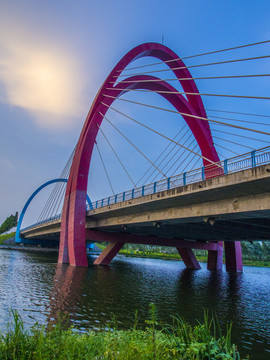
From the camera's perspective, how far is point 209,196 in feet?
61.6

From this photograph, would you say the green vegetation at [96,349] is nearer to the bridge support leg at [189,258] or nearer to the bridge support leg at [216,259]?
the bridge support leg at [189,258]

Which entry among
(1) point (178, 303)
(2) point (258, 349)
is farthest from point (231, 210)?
(2) point (258, 349)

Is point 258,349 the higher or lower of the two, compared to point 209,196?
lower

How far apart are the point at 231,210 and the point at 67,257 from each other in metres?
25.1

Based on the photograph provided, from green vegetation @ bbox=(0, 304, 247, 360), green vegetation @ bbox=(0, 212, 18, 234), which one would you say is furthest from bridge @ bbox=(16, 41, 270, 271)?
green vegetation @ bbox=(0, 212, 18, 234)

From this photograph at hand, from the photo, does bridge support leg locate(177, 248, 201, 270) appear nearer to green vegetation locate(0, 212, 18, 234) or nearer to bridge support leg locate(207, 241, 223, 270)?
bridge support leg locate(207, 241, 223, 270)

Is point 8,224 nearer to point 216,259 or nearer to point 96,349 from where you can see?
point 216,259

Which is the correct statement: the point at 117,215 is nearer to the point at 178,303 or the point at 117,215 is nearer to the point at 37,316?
the point at 178,303

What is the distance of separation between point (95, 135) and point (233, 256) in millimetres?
29822

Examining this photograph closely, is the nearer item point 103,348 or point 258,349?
point 103,348

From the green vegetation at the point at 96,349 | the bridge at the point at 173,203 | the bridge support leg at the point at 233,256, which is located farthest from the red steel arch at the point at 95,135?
the green vegetation at the point at 96,349

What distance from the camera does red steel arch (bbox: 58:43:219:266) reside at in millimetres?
32375

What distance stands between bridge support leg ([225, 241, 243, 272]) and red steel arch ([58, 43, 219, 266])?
585 inches

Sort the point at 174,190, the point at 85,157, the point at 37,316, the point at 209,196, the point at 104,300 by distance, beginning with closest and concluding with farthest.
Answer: the point at 37,316 < the point at 104,300 < the point at 209,196 < the point at 174,190 < the point at 85,157
